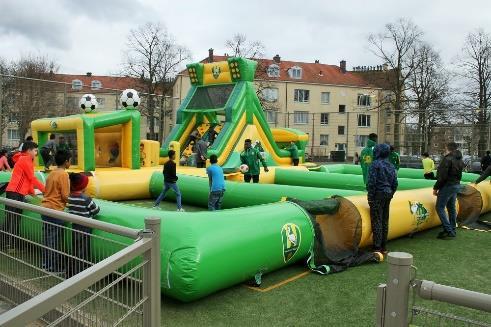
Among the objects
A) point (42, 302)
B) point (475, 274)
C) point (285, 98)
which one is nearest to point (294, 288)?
point (475, 274)

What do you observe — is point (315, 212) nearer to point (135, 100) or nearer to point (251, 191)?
point (251, 191)

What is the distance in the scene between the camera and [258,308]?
4328 millimetres

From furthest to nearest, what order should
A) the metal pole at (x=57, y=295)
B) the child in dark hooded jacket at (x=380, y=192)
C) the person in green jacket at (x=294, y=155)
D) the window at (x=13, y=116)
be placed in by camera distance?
the window at (x=13, y=116) < the person in green jacket at (x=294, y=155) < the child in dark hooded jacket at (x=380, y=192) < the metal pole at (x=57, y=295)

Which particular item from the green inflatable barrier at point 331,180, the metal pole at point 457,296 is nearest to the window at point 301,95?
the green inflatable barrier at point 331,180

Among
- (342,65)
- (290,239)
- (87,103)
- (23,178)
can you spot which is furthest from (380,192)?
(342,65)

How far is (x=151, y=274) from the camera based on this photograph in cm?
255

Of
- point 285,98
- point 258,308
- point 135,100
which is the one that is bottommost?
point 258,308

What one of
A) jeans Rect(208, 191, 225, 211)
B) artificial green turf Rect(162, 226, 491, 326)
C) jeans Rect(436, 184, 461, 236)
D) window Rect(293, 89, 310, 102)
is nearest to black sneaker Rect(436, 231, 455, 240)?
jeans Rect(436, 184, 461, 236)

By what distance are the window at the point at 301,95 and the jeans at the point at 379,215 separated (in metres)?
42.0

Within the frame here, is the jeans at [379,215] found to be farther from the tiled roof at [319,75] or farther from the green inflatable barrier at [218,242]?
the tiled roof at [319,75]

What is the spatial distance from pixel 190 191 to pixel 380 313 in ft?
27.0

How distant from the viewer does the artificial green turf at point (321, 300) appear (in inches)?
160

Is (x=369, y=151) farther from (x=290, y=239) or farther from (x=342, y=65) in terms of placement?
(x=342, y=65)

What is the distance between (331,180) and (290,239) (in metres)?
6.26
